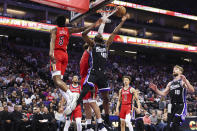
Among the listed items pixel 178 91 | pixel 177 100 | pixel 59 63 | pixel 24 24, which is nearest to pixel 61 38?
pixel 59 63

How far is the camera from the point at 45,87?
17.3 metres

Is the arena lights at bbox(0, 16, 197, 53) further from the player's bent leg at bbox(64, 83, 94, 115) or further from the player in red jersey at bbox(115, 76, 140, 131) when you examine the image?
the player's bent leg at bbox(64, 83, 94, 115)

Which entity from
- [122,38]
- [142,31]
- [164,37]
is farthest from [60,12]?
[164,37]

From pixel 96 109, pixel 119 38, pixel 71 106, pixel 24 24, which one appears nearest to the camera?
pixel 71 106

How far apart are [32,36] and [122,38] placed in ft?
32.5

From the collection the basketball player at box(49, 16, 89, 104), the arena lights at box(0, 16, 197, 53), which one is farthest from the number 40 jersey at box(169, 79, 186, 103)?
the arena lights at box(0, 16, 197, 53)

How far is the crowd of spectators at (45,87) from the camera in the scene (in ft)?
36.9

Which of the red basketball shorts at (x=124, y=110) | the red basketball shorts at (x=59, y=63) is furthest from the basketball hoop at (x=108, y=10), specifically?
the red basketball shorts at (x=124, y=110)

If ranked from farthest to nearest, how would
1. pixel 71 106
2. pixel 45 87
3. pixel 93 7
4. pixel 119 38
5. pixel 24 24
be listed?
1. pixel 119 38
2. pixel 24 24
3. pixel 45 87
4. pixel 93 7
5. pixel 71 106

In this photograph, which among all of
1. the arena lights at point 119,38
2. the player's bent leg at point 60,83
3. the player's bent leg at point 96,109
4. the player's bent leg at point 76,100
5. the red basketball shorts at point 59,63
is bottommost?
the player's bent leg at point 96,109

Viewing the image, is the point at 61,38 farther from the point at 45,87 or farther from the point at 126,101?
the point at 45,87

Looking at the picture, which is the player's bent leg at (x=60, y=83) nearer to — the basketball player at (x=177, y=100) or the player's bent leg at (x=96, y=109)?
the player's bent leg at (x=96, y=109)

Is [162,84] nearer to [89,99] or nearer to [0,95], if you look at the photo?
[0,95]

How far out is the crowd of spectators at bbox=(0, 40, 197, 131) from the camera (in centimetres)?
1124
